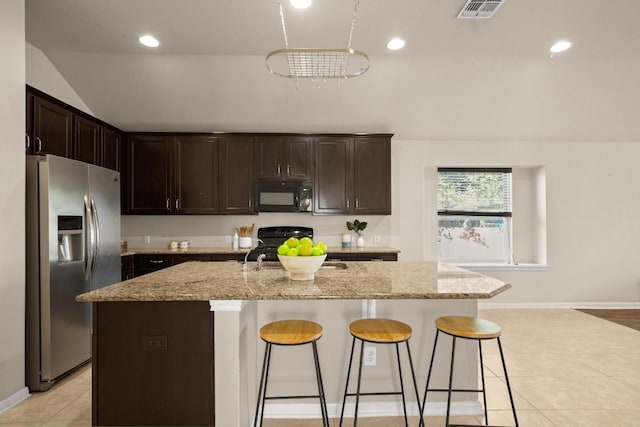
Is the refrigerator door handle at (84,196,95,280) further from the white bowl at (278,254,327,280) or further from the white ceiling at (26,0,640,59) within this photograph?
the white bowl at (278,254,327,280)

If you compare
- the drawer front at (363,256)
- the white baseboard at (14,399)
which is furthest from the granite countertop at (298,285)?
the drawer front at (363,256)

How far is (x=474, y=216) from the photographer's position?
17.4ft

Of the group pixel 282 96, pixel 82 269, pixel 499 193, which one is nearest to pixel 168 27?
pixel 282 96

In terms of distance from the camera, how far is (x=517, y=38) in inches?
132

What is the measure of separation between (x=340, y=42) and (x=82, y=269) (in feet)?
9.90

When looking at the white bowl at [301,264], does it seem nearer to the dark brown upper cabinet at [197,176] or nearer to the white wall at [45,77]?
the dark brown upper cabinet at [197,176]

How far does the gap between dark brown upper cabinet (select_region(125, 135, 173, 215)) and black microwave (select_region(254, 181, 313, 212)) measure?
1.12 meters

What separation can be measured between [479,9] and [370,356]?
2.78 metres

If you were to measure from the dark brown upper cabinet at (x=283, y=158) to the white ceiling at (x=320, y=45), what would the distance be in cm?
23

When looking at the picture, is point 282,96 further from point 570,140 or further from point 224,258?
point 570,140

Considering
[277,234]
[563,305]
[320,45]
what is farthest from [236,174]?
[563,305]

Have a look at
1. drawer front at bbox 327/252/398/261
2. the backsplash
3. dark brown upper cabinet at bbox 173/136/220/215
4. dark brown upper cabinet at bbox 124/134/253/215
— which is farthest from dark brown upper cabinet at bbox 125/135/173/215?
drawer front at bbox 327/252/398/261

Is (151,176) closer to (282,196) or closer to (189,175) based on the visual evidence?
(189,175)

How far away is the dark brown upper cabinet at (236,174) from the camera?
4.49 m
